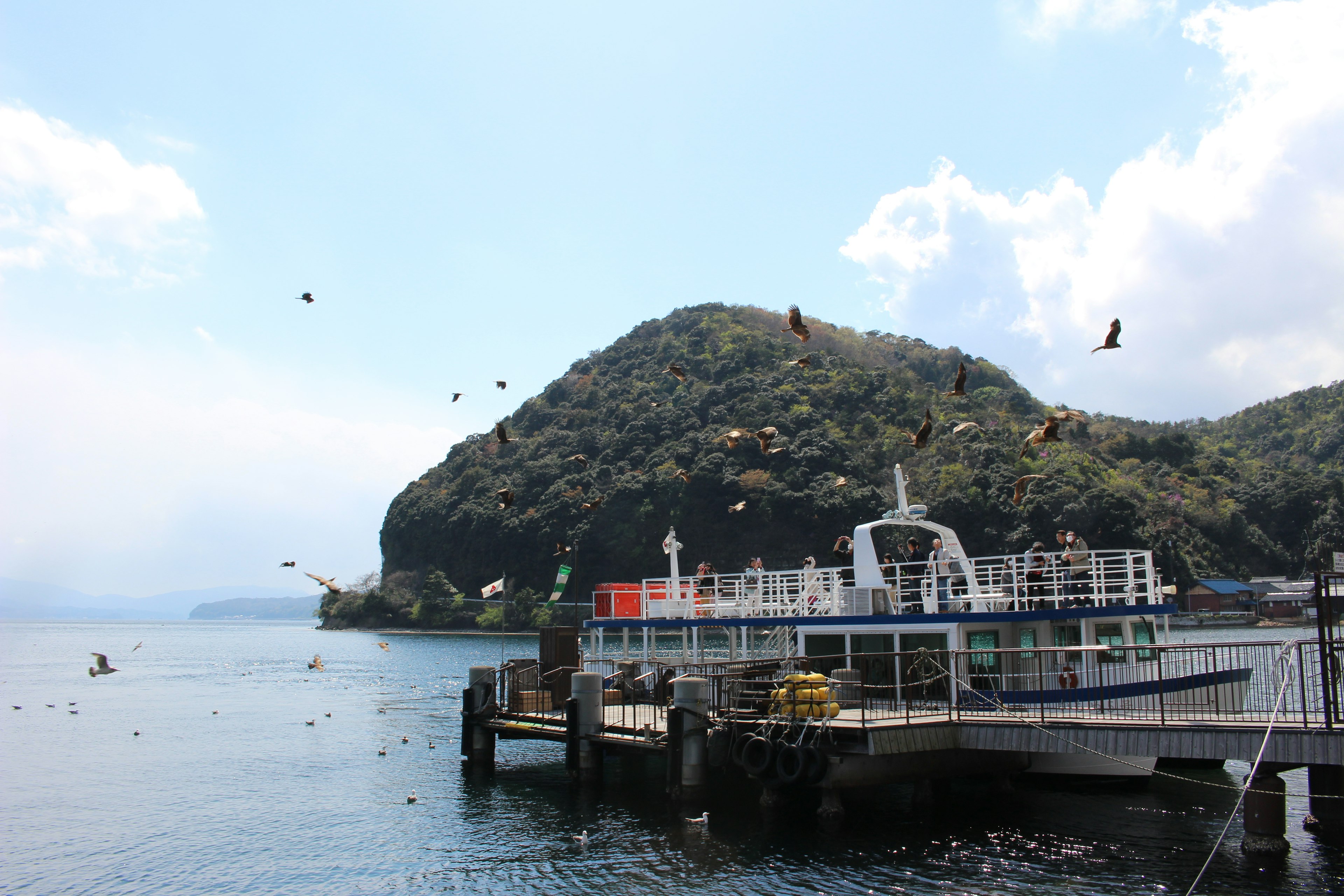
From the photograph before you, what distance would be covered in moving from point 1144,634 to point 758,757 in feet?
33.9

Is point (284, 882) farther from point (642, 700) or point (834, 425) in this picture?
point (834, 425)

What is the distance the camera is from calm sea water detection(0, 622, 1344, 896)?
683 inches

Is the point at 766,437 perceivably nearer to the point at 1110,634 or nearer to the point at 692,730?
the point at 692,730

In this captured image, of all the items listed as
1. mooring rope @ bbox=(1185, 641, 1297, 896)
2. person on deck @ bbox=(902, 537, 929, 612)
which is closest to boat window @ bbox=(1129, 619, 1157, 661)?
mooring rope @ bbox=(1185, 641, 1297, 896)

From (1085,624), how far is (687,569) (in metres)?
102

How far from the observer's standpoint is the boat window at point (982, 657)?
2139 cm

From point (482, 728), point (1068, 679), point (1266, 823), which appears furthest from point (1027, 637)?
point (482, 728)

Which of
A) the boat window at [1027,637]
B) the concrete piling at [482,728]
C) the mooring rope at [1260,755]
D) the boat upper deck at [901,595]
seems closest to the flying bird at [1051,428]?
the boat upper deck at [901,595]

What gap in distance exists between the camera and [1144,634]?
76.1ft

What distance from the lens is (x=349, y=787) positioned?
2842cm

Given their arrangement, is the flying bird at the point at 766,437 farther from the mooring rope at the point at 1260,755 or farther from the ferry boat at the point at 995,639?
the mooring rope at the point at 1260,755

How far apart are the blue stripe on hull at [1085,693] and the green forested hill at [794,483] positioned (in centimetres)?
8022

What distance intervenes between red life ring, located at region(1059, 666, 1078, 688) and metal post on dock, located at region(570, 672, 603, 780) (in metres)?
10.8

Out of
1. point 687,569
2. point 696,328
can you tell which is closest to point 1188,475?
point 687,569
